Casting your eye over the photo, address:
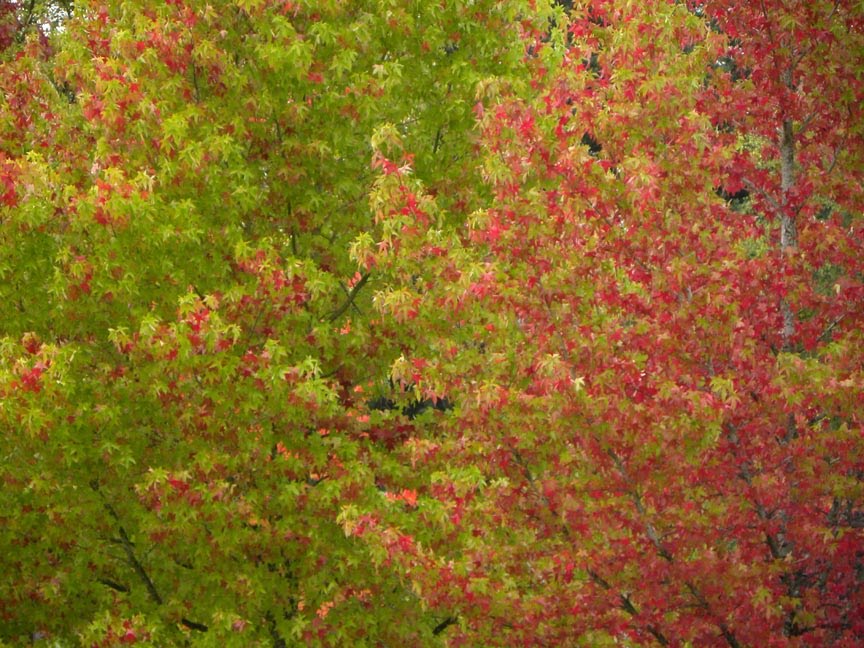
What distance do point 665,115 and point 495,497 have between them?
3403 millimetres

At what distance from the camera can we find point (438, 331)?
11914 millimetres

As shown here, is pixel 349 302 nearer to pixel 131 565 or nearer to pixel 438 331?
pixel 438 331

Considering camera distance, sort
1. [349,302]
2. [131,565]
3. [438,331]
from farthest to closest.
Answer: [349,302] → [131,565] → [438,331]

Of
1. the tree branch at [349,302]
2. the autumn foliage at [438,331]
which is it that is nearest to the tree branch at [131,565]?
the autumn foliage at [438,331]

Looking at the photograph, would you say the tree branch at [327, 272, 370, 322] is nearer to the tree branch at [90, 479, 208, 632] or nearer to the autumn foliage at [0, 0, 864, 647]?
the autumn foliage at [0, 0, 864, 647]

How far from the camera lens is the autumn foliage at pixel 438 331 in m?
9.45

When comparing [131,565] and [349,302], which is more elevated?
[349,302]

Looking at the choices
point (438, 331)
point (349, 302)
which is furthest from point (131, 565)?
point (438, 331)

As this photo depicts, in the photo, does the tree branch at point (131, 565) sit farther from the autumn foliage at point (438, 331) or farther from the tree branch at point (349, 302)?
the tree branch at point (349, 302)

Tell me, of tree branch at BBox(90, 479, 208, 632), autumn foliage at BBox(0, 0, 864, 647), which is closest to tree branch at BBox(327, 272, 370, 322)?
autumn foliage at BBox(0, 0, 864, 647)

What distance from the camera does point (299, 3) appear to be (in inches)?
491

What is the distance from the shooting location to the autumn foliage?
9.45 m

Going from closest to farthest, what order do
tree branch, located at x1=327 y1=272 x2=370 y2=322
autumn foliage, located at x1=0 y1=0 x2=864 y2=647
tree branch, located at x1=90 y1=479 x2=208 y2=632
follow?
autumn foliage, located at x1=0 y1=0 x2=864 y2=647
tree branch, located at x1=90 y1=479 x2=208 y2=632
tree branch, located at x1=327 y1=272 x2=370 y2=322

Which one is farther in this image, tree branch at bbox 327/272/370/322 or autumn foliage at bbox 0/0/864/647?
tree branch at bbox 327/272/370/322
